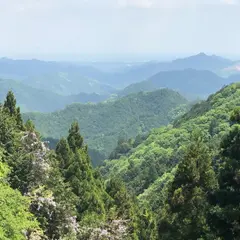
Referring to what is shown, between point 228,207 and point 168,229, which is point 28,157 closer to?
point 168,229

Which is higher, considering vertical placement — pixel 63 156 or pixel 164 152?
pixel 63 156

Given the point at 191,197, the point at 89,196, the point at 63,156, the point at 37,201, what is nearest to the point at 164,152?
the point at 63,156

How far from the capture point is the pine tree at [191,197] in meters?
19.8

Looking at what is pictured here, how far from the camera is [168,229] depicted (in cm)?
2180

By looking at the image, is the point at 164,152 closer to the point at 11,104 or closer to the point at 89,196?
the point at 11,104

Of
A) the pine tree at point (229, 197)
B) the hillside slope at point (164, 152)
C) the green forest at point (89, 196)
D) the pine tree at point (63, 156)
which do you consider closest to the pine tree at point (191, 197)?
the green forest at point (89, 196)

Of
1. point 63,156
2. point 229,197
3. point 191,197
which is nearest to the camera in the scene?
point 229,197

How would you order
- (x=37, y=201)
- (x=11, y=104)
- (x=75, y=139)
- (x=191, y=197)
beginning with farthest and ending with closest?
(x=75, y=139)
(x=11, y=104)
(x=37, y=201)
(x=191, y=197)

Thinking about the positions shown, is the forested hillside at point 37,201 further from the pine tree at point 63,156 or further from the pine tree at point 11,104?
the pine tree at point 11,104

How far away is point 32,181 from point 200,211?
9374mm

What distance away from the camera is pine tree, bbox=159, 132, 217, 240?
1975 centimetres

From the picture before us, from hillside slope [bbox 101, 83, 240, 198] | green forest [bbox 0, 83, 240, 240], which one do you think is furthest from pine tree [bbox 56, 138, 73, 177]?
hillside slope [bbox 101, 83, 240, 198]

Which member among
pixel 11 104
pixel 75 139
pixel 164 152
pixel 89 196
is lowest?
pixel 164 152

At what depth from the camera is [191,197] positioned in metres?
20.4
